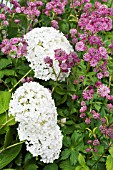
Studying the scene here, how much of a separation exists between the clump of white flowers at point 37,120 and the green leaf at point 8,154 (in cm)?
23

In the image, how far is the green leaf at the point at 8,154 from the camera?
10.2 feet

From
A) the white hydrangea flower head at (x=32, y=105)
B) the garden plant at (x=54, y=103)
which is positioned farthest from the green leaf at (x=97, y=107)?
the white hydrangea flower head at (x=32, y=105)

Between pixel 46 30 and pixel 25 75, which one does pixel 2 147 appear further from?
pixel 46 30

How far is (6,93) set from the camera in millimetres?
3363

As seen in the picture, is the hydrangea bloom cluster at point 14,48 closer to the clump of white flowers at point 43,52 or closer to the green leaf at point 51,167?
the clump of white flowers at point 43,52

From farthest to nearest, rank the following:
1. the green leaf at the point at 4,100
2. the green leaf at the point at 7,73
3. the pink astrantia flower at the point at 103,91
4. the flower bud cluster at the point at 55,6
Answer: the flower bud cluster at the point at 55,6, the green leaf at the point at 7,73, the green leaf at the point at 4,100, the pink astrantia flower at the point at 103,91

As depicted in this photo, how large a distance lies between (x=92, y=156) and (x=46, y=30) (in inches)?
41.5

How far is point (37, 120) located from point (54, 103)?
0.44 meters

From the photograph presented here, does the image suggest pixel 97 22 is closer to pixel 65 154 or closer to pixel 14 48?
pixel 14 48

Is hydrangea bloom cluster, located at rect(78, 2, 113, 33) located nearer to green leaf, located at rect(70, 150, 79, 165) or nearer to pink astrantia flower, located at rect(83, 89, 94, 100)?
pink astrantia flower, located at rect(83, 89, 94, 100)

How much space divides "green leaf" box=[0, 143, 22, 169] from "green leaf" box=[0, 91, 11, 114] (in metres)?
0.31

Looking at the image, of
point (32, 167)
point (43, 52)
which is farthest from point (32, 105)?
point (43, 52)

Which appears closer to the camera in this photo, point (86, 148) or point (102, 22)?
point (86, 148)

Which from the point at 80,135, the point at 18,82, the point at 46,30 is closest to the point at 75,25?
the point at 46,30
